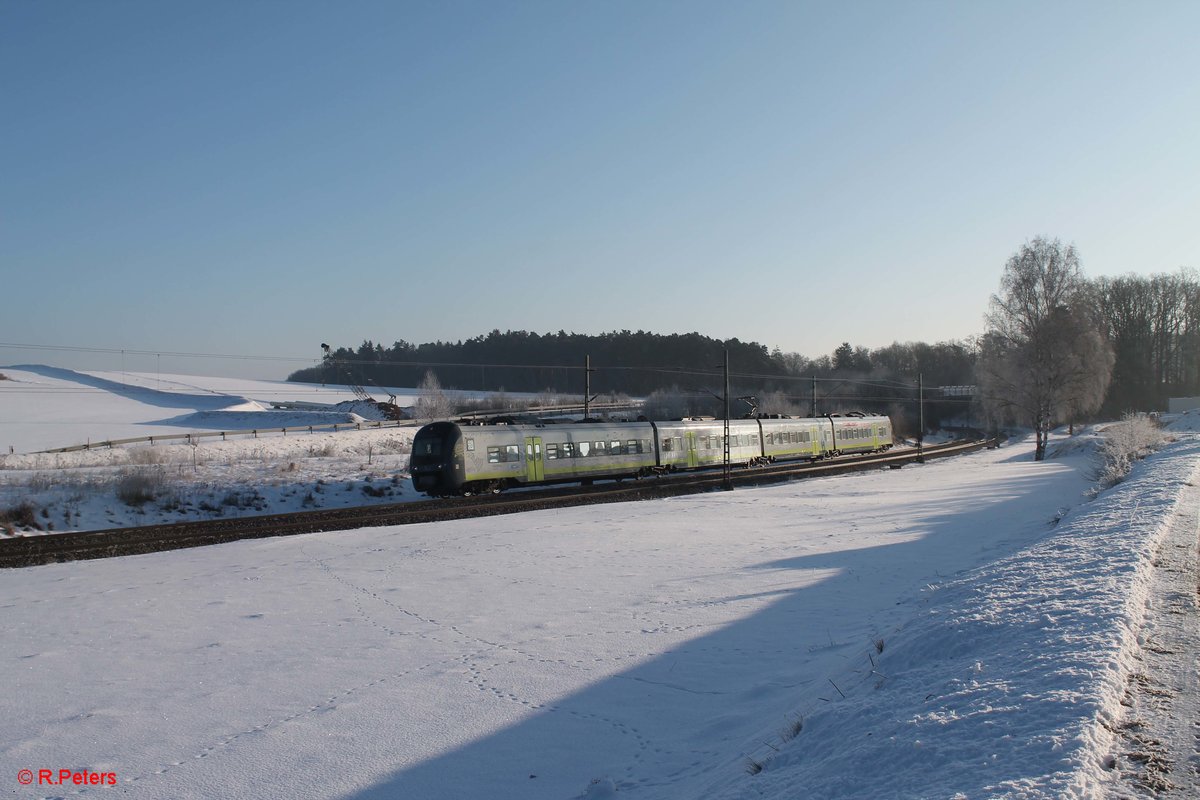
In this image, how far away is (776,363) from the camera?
4432 inches

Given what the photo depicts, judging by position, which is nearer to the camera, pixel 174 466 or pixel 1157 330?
pixel 174 466

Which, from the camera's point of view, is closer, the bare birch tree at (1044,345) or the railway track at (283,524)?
the railway track at (283,524)

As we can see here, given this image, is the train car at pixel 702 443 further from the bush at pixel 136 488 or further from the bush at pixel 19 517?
the bush at pixel 19 517

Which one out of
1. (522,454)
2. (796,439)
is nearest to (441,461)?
(522,454)

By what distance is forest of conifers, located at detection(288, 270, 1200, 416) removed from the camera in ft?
271

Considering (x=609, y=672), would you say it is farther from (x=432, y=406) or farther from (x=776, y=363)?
(x=776, y=363)

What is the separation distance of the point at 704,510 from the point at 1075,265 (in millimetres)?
38796

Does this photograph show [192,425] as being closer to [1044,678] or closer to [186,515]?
[186,515]

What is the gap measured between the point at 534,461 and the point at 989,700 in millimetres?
26010

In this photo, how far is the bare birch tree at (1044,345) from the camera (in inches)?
1810

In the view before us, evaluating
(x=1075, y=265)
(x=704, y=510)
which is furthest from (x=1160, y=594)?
(x=1075, y=265)

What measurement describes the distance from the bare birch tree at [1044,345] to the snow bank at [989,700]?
140 ft

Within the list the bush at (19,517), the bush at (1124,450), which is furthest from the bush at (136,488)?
the bush at (1124,450)

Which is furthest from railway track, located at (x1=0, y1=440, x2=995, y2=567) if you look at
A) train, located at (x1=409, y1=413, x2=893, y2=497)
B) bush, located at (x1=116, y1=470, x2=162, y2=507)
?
bush, located at (x1=116, y1=470, x2=162, y2=507)
